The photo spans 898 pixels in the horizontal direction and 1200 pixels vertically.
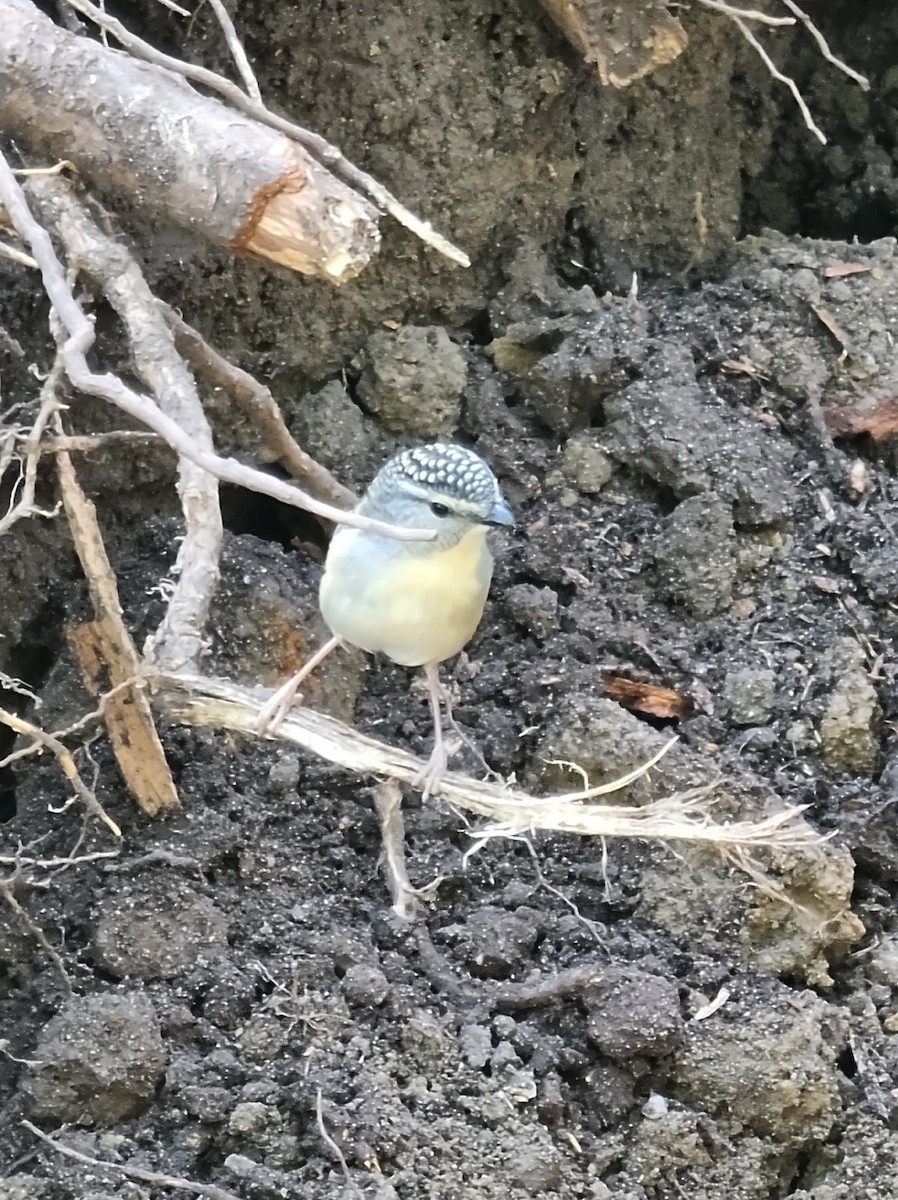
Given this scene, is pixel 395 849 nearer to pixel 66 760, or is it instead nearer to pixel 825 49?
pixel 66 760

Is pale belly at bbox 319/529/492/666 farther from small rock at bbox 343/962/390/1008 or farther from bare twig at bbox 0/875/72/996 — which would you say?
bare twig at bbox 0/875/72/996

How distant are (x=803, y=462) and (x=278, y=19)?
166 centimetres

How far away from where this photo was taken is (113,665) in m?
2.43

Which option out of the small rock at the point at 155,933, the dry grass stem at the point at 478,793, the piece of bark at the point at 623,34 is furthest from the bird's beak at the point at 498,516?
the piece of bark at the point at 623,34

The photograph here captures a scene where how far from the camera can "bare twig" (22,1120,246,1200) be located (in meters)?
2.06

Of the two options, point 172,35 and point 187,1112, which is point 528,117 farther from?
point 187,1112

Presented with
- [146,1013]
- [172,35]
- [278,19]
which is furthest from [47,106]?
[146,1013]

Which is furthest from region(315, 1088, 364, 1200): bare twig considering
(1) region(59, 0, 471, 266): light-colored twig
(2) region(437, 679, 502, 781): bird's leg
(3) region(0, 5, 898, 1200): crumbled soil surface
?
(1) region(59, 0, 471, 266): light-colored twig

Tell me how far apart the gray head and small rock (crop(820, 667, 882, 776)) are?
915 mm

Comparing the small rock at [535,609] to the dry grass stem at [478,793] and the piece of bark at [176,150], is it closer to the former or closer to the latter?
the dry grass stem at [478,793]

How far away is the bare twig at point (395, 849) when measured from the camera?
2385 millimetres

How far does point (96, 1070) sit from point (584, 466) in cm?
177

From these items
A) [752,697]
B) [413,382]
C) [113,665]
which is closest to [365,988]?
[113,665]

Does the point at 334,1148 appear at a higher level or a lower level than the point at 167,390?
lower
